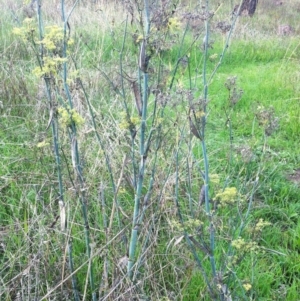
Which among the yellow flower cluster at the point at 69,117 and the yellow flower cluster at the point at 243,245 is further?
the yellow flower cluster at the point at 243,245

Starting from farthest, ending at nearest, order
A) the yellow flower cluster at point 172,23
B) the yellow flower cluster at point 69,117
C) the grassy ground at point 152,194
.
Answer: the grassy ground at point 152,194, the yellow flower cluster at point 172,23, the yellow flower cluster at point 69,117

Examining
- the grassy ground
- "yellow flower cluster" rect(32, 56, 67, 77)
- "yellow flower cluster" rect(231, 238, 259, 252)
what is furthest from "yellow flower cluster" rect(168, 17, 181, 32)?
"yellow flower cluster" rect(231, 238, 259, 252)

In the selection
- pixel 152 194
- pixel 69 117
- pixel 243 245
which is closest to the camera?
pixel 69 117

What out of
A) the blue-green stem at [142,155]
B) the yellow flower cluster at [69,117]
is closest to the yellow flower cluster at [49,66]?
the yellow flower cluster at [69,117]

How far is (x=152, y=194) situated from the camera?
247 centimetres

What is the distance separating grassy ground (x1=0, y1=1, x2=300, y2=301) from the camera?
1833 mm

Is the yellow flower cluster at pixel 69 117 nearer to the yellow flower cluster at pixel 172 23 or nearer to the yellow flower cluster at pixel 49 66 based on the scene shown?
the yellow flower cluster at pixel 49 66

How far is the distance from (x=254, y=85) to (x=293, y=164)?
1.90 m

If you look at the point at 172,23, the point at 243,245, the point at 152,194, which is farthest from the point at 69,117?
the point at 152,194

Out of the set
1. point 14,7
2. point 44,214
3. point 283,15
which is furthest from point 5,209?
point 283,15

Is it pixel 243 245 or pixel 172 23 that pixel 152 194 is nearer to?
pixel 243 245

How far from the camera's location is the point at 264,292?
2.28 m

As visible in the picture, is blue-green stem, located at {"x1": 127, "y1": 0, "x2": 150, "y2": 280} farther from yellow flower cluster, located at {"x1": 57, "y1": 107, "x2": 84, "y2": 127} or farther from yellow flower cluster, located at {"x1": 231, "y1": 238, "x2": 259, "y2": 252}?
yellow flower cluster, located at {"x1": 231, "y1": 238, "x2": 259, "y2": 252}

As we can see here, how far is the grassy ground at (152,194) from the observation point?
1833mm
